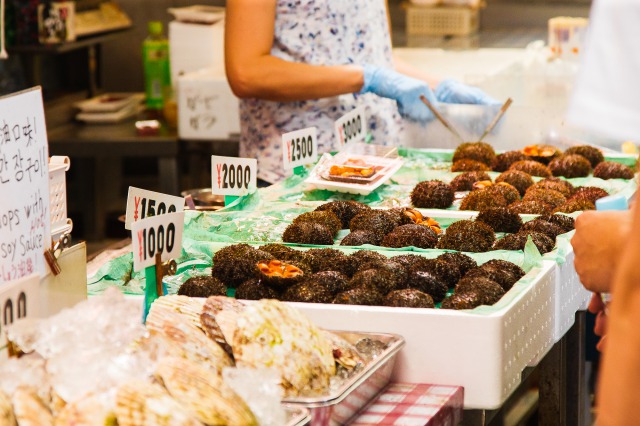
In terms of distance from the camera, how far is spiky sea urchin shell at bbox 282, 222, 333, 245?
257cm

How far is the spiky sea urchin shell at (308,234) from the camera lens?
257cm

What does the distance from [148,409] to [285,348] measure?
0.34 meters

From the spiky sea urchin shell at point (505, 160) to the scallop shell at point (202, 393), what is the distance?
7.15ft

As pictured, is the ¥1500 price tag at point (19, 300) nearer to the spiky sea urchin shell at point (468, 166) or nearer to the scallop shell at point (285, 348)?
the scallop shell at point (285, 348)

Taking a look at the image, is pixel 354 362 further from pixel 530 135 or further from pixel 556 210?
pixel 530 135

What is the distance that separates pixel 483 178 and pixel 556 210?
406 mm

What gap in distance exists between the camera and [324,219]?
8.87ft

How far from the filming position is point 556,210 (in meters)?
2.88

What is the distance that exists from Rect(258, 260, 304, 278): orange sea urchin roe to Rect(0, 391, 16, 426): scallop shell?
0.84m

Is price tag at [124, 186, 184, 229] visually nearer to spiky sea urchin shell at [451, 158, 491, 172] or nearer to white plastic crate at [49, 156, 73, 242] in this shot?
white plastic crate at [49, 156, 73, 242]

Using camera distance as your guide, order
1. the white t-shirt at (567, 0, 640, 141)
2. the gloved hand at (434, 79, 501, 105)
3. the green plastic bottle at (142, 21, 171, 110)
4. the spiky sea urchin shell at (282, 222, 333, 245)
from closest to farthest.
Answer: the white t-shirt at (567, 0, 640, 141) → the spiky sea urchin shell at (282, 222, 333, 245) → the gloved hand at (434, 79, 501, 105) → the green plastic bottle at (142, 21, 171, 110)

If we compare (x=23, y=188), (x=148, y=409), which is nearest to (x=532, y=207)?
(x=23, y=188)

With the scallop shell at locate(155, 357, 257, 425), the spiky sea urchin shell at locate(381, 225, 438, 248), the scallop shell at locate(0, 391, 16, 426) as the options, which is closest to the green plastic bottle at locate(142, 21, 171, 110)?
the spiky sea urchin shell at locate(381, 225, 438, 248)

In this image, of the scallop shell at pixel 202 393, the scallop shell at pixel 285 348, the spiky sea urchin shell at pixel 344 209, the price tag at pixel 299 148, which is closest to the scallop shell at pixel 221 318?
the scallop shell at pixel 285 348
